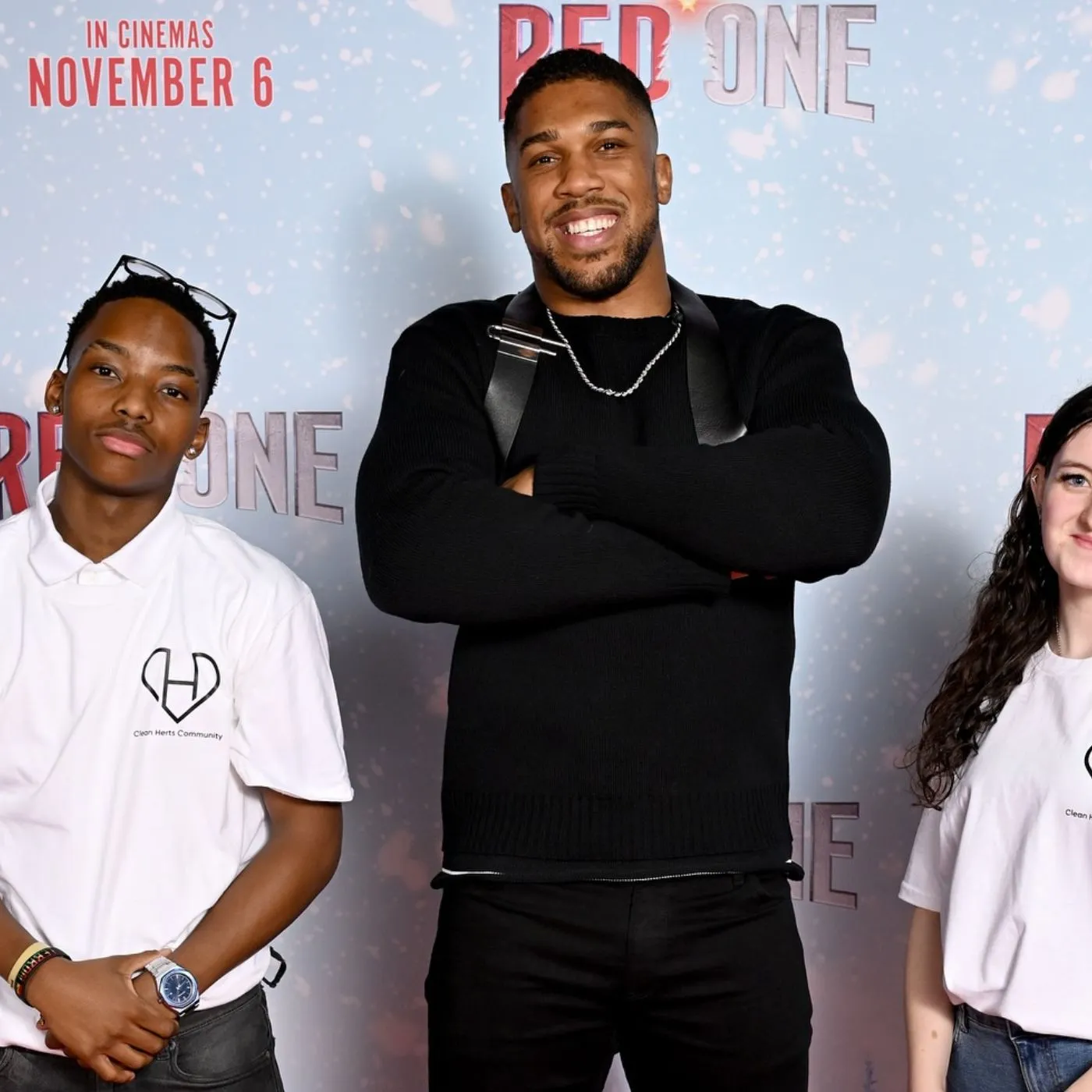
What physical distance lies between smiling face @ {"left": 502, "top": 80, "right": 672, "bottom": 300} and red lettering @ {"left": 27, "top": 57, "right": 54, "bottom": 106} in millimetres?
1220

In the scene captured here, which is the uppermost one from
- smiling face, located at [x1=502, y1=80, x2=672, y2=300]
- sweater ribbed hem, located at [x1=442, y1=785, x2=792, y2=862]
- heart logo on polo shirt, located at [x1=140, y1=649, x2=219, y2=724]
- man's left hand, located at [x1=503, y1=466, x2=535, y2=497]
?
smiling face, located at [x1=502, y1=80, x2=672, y2=300]

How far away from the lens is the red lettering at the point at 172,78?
102 inches

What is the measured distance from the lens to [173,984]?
4.80 ft

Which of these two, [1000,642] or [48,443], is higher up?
[48,443]

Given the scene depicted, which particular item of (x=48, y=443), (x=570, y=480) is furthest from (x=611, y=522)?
(x=48, y=443)

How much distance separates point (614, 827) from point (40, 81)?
1.86m

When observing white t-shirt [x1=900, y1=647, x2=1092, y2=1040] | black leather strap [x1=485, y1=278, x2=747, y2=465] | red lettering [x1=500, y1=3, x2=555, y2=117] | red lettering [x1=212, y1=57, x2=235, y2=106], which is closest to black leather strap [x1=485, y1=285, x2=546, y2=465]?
black leather strap [x1=485, y1=278, x2=747, y2=465]

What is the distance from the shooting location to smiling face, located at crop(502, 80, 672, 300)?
175 centimetres

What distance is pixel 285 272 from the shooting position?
8.59 feet

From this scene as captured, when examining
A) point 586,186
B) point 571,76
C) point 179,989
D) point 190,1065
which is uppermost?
point 571,76

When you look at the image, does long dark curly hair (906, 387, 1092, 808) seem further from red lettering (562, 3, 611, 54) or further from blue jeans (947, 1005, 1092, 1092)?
red lettering (562, 3, 611, 54)

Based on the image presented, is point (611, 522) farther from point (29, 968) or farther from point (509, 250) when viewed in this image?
point (509, 250)

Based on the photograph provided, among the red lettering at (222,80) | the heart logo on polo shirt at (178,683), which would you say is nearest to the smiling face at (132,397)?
the heart logo on polo shirt at (178,683)

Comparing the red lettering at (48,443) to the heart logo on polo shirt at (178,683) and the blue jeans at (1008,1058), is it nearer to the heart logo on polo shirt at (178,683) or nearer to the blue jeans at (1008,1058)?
the heart logo on polo shirt at (178,683)
